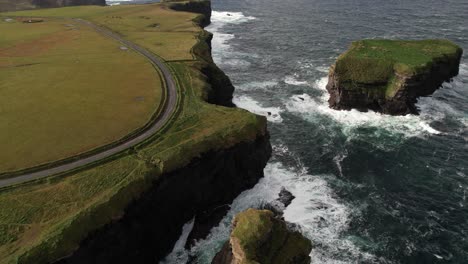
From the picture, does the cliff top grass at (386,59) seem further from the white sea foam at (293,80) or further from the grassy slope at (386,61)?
the white sea foam at (293,80)

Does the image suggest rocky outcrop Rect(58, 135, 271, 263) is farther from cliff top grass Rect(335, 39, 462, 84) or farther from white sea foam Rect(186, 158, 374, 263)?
cliff top grass Rect(335, 39, 462, 84)

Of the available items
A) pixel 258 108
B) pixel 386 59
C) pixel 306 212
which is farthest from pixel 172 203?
pixel 386 59

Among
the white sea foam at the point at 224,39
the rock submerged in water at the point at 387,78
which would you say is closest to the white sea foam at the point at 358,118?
the rock submerged in water at the point at 387,78

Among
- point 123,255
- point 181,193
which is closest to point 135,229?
point 123,255

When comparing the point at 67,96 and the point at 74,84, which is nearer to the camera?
the point at 67,96

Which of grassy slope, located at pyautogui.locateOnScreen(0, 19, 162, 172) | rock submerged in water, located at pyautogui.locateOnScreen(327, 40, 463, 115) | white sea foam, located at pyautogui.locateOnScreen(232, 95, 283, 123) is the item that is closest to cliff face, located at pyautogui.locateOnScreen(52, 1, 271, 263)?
grassy slope, located at pyautogui.locateOnScreen(0, 19, 162, 172)

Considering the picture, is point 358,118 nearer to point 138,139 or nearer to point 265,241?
point 138,139
